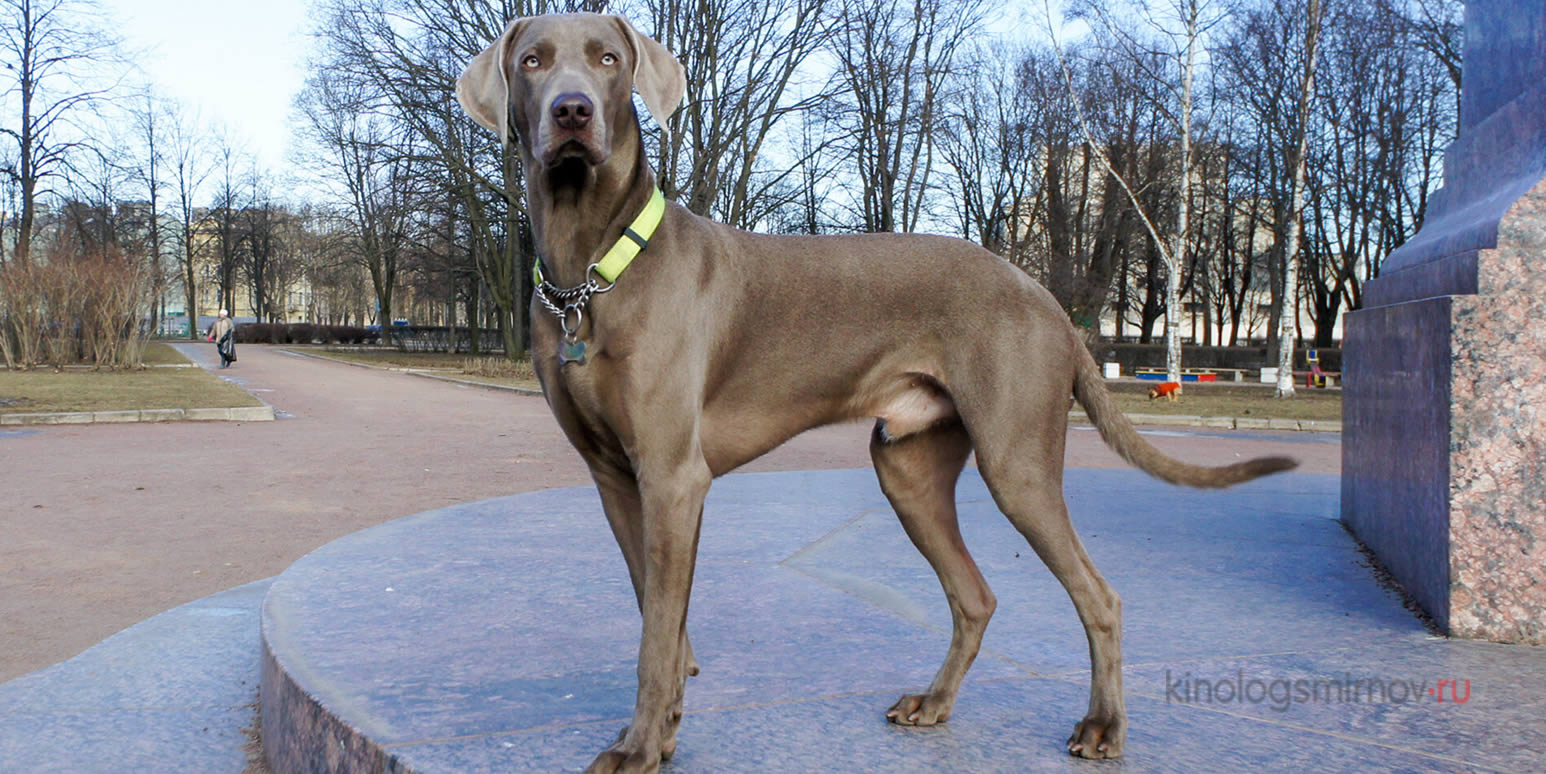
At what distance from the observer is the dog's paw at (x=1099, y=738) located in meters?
2.59

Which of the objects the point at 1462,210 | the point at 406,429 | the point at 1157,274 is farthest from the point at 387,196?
the point at 1157,274

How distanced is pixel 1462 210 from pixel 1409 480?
4.60 feet

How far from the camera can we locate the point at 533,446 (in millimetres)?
12328

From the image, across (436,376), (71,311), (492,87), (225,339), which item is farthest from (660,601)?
(225,339)

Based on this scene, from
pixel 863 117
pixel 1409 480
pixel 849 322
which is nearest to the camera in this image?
pixel 849 322

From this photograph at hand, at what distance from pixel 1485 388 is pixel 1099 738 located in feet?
6.92

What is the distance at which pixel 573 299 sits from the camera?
2.57 meters

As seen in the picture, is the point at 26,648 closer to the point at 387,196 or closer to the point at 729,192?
the point at 729,192

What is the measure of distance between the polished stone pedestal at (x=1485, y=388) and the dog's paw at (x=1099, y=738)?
1802mm

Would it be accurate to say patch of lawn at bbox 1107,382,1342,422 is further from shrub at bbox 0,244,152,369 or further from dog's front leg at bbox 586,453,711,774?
shrub at bbox 0,244,152,369

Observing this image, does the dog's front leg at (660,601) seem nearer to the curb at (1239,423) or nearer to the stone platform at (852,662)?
the stone platform at (852,662)

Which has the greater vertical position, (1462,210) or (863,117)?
(863,117)

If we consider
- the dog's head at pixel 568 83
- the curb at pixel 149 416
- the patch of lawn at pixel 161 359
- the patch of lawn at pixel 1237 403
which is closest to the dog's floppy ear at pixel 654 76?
the dog's head at pixel 568 83

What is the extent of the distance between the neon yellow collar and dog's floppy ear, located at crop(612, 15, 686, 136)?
0.71 feet
